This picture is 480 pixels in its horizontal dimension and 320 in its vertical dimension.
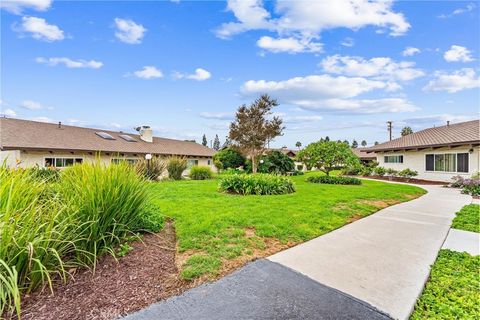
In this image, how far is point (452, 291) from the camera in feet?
8.95

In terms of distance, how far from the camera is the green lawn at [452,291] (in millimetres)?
2328

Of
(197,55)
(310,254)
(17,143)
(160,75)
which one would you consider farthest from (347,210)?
(17,143)

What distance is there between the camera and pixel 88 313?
223 centimetres

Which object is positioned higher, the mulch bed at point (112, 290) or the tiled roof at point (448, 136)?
the tiled roof at point (448, 136)

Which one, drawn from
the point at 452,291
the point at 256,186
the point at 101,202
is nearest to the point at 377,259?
the point at 452,291

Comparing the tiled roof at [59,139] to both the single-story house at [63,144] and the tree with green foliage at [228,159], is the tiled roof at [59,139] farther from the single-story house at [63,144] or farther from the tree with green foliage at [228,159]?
the tree with green foliage at [228,159]

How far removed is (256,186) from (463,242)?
625 cm

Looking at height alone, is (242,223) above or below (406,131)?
below

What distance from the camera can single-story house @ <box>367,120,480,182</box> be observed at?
14.6 meters

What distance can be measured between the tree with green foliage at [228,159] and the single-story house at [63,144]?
12.8 feet

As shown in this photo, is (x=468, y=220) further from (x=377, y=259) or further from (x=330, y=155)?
(x=330, y=155)

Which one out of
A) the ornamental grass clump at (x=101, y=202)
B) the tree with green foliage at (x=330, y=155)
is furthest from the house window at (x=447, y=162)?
the ornamental grass clump at (x=101, y=202)

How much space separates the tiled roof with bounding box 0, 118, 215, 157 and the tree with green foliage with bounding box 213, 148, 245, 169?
4570 mm

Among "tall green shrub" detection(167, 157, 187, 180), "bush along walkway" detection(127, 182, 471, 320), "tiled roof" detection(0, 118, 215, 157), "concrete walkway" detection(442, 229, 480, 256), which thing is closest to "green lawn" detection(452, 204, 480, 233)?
"concrete walkway" detection(442, 229, 480, 256)
